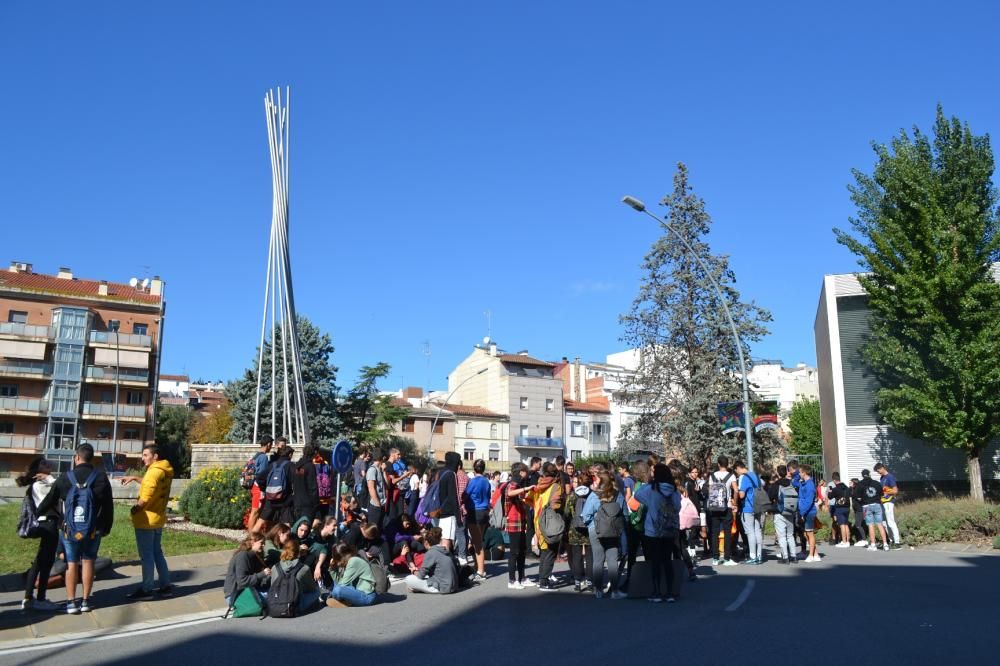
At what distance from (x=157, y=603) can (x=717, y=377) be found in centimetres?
2470

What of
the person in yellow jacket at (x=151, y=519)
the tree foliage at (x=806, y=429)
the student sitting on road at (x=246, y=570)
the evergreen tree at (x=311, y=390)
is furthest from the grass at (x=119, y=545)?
the tree foliage at (x=806, y=429)

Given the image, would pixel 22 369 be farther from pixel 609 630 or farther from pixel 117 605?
pixel 609 630

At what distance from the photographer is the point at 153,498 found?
9578 mm

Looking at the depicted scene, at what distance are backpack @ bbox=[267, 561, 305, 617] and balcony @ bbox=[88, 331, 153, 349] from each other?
200 ft

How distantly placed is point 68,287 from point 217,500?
2380 inches

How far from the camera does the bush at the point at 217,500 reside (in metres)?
16.9

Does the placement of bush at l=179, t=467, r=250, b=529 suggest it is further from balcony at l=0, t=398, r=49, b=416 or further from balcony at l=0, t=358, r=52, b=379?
balcony at l=0, t=358, r=52, b=379

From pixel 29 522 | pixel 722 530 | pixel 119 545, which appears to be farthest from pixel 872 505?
pixel 29 522

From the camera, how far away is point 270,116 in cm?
2580

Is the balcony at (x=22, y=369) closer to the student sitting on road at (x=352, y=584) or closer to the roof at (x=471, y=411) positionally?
the roof at (x=471, y=411)

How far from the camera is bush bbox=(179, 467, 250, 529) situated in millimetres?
16922

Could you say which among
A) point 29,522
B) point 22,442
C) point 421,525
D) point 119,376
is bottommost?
point 421,525

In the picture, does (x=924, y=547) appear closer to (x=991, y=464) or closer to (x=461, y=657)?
(x=991, y=464)

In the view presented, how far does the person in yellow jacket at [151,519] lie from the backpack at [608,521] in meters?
5.06
